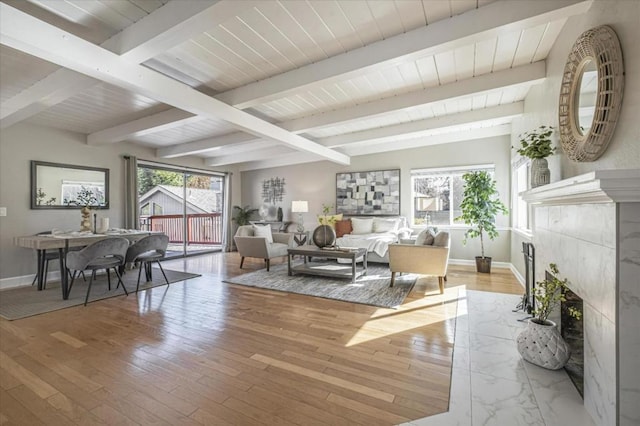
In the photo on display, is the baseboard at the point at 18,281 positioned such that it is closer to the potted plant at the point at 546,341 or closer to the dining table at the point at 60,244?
the dining table at the point at 60,244

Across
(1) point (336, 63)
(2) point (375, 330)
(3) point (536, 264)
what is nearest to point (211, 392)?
(2) point (375, 330)

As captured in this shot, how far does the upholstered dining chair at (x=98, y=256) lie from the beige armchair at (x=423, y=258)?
11.8 ft

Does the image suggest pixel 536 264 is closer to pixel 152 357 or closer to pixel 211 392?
pixel 211 392

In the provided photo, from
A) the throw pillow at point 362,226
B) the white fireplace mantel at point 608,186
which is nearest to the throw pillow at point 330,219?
the throw pillow at point 362,226

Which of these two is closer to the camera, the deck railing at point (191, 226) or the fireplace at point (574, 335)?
the fireplace at point (574, 335)

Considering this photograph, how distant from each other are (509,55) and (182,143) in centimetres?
583

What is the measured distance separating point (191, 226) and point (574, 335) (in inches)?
302

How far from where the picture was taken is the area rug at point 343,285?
3563 mm

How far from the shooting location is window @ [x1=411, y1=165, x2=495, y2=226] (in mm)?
6004

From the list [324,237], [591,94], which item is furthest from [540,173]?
[324,237]

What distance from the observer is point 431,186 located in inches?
247

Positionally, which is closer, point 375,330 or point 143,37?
point 143,37

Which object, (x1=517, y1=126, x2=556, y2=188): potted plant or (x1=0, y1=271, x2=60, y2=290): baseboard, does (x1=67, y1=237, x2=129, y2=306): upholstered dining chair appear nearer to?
(x1=0, y1=271, x2=60, y2=290): baseboard

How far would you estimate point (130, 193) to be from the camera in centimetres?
571
